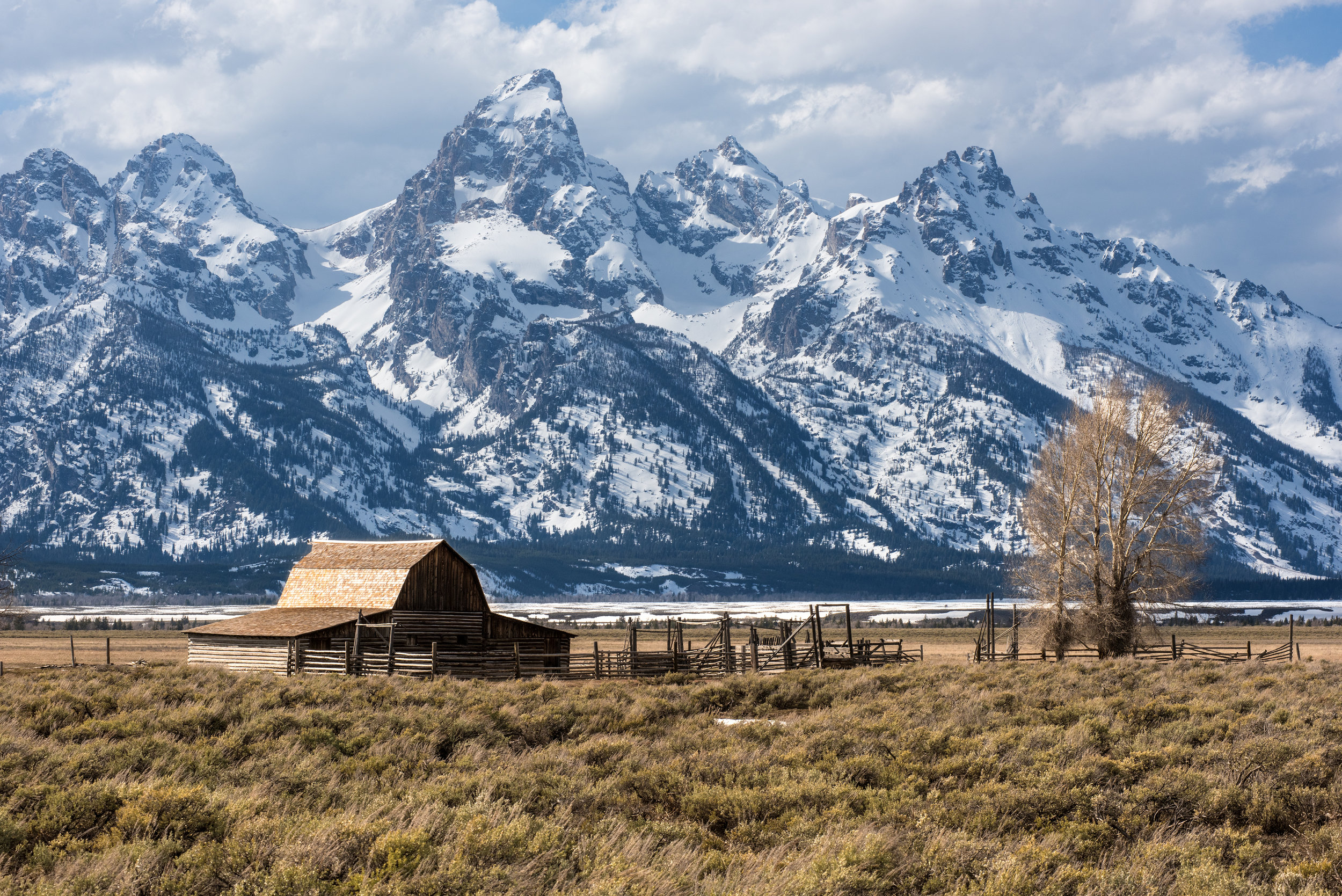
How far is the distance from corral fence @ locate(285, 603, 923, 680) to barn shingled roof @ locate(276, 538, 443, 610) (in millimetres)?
3119

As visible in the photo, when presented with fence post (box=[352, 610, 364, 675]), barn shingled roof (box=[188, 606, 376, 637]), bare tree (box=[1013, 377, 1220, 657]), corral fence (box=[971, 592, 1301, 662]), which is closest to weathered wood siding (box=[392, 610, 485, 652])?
barn shingled roof (box=[188, 606, 376, 637])

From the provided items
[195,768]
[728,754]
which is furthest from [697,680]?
[195,768]

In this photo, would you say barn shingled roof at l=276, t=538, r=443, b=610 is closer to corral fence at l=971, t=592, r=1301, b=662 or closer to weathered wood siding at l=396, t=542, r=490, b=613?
weathered wood siding at l=396, t=542, r=490, b=613

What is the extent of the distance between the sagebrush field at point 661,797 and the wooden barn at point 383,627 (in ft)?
41.0

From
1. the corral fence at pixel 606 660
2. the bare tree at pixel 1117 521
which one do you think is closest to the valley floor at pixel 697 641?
the bare tree at pixel 1117 521

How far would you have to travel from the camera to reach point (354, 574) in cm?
4400

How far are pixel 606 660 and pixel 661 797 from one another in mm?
25937

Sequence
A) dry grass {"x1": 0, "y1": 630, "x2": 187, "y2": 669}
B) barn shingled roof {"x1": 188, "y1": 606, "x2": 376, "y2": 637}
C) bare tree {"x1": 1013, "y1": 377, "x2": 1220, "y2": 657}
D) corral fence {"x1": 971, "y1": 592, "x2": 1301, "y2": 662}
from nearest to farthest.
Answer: barn shingled roof {"x1": 188, "y1": 606, "x2": 376, "y2": 637}, bare tree {"x1": 1013, "y1": 377, "x2": 1220, "y2": 657}, corral fence {"x1": 971, "y1": 592, "x2": 1301, "y2": 662}, dry grass {"x1": 0, "y1": 630, "x2": 187, "y2": 669}

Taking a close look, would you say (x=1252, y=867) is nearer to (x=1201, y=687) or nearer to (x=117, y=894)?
(x=117, y=894)

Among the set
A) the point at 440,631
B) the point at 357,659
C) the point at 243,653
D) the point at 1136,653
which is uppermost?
the point at 440,631

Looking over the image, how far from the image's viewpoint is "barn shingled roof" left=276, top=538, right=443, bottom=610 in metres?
41.9

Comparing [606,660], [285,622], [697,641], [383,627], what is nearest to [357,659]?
[383,627]

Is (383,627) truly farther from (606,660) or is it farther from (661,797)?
(661,797)

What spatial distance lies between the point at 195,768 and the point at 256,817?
439 centimetres
